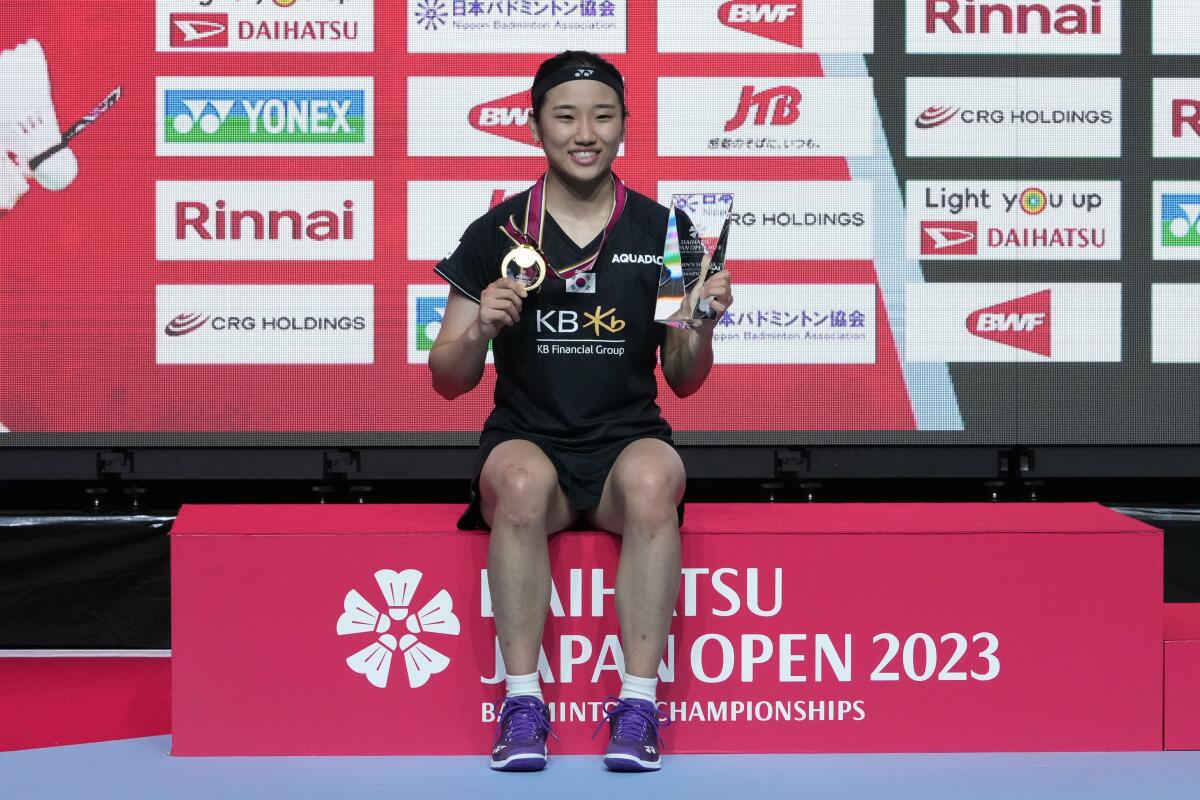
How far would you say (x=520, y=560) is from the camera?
2076 millimetres

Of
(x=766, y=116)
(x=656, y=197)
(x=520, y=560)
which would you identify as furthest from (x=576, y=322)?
(x=766, y=116)

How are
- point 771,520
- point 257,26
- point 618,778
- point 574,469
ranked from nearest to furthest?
point 618,778
point 574,469
point 771,520
point 257,26

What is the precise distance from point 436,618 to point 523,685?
0.72 ft

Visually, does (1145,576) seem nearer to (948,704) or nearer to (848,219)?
(948,704)

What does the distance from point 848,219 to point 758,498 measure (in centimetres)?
81

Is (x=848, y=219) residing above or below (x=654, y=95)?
below

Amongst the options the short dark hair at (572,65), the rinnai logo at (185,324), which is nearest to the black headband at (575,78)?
the short dark hair at (572,65)

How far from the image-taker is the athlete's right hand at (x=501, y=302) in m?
2.09

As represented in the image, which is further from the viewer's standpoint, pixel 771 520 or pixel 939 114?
pixel 939 114

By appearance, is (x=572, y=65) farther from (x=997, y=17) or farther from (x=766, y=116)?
(x=997, y=17)

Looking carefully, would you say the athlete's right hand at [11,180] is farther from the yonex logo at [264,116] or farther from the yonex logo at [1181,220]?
the yonex logo at [1181,220]

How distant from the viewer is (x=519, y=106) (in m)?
3.43

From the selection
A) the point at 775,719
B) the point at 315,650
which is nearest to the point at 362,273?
the point at 315,650

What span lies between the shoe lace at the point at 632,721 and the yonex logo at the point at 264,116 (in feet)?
6.35
